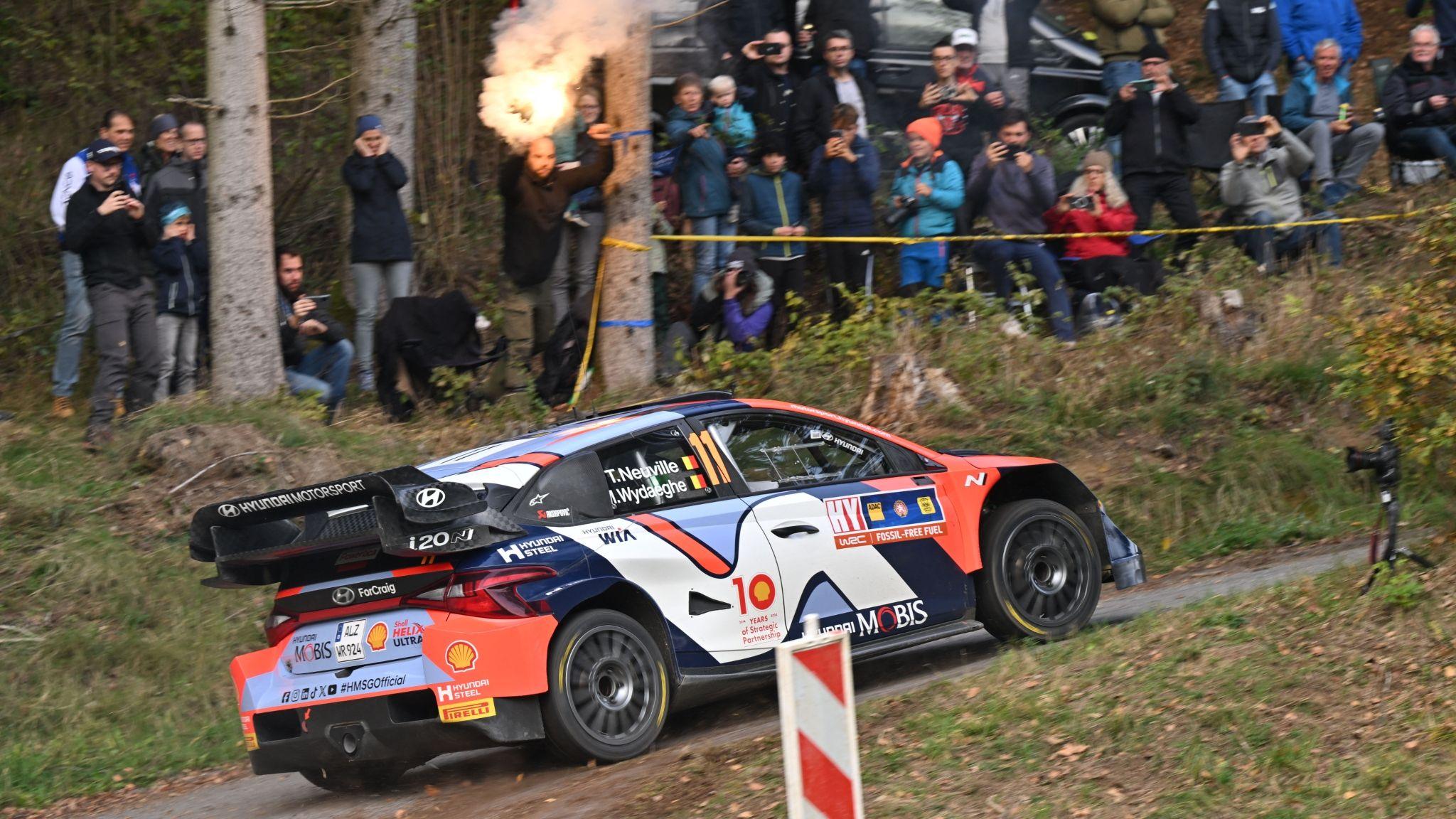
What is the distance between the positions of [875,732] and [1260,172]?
391 inches

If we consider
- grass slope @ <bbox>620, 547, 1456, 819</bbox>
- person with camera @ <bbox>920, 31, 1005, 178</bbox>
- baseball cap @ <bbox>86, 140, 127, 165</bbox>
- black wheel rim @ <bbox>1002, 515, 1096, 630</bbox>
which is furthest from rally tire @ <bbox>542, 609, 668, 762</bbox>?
person with camera @ <bbox>920, 31, 1005, 178</bbox>

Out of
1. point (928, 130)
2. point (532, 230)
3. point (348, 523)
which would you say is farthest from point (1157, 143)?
point (348, 523)

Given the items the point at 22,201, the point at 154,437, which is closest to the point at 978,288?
the point at 154,437

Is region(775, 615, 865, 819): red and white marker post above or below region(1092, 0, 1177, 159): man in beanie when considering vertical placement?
below

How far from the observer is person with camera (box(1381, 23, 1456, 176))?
16422 millimetres

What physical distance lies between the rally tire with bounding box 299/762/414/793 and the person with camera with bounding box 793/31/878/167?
8011mm

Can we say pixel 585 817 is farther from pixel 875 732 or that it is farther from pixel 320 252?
pixel 320 252

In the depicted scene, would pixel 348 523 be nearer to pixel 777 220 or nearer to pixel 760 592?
pixel 760 592

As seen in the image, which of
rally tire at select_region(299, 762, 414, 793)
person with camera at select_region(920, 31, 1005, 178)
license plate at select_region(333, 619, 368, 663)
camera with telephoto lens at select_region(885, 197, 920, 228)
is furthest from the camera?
person with camera at select_region(920, 31, 1005, 178)

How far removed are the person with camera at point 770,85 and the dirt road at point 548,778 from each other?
6151 mm

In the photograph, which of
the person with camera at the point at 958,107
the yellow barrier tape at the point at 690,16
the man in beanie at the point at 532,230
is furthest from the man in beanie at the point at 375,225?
the person with camera at the point at 958,107

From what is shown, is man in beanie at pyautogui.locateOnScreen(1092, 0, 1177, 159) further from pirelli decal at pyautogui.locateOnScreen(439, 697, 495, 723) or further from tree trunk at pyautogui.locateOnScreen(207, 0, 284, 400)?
pirelli decal at pyautogui.locateOnScreen(439, 697, 495, 723)

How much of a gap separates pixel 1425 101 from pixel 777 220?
6757 millimetres

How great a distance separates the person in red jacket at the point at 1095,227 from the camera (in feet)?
49.1
